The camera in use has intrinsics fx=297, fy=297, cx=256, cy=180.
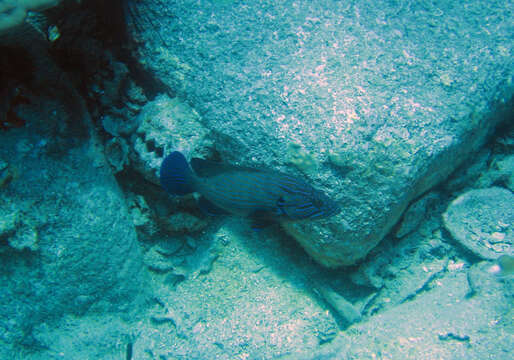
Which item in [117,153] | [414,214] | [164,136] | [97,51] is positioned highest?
[97,51]

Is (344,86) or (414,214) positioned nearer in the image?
(344,86)

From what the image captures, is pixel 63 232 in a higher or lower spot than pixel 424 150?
lower

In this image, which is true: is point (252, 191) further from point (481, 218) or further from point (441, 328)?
point (481, 218)

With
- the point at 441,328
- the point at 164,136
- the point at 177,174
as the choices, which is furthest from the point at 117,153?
the point at 441,328

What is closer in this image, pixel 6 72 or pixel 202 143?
pixel 6 72

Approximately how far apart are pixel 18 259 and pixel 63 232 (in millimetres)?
480

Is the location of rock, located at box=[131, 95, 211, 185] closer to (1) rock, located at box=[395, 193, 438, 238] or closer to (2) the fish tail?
(2) the fish tail

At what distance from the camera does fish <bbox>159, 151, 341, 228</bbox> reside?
198 cm

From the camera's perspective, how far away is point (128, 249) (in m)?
3.38

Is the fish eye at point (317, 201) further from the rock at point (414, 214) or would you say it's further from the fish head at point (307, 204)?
the rock at point (414, 214)

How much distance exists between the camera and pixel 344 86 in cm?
265

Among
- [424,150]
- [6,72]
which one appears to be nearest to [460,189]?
[424,150]

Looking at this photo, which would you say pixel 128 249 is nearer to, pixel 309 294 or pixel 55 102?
pixel 55 102

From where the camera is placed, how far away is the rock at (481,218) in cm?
338
